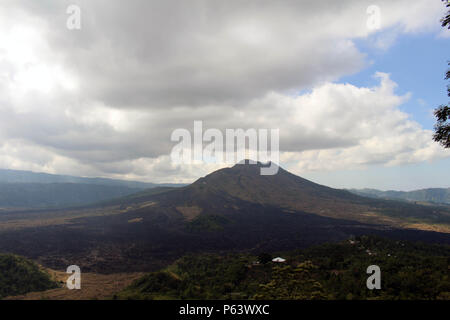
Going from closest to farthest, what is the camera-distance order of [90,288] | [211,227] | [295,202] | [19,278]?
1. [19,278]
2. [90,288]
3. [211,227]
4. [295,202]

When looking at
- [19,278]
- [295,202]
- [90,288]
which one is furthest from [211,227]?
[295,202]

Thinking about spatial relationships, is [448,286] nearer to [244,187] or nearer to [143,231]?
[143,231]

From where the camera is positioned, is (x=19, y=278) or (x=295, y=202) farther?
(x=295, y=202)

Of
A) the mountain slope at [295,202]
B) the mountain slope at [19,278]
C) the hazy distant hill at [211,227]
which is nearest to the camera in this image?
the mountain slope at [19,278]

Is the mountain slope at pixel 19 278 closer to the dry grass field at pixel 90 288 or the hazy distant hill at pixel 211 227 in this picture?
the dry grass field at pixel 90 288

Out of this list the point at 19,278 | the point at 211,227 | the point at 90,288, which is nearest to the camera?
the point at 19,278

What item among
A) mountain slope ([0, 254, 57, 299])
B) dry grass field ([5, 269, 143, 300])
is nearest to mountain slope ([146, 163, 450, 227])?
dry grass field ([5, 269, 143, 300])

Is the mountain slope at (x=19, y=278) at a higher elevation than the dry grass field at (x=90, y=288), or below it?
higher

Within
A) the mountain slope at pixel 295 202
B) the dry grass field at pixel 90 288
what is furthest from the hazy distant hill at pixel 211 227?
the dry grass field at pixel 90 288

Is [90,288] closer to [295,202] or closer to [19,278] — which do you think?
[19,278]

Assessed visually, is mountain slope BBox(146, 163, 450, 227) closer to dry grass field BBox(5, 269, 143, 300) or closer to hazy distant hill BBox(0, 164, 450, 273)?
hazy distant hill BBox(0, 164, 450, 273)

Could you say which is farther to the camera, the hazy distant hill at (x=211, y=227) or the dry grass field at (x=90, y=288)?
the hazy distant hill at (x=211, y=227)
